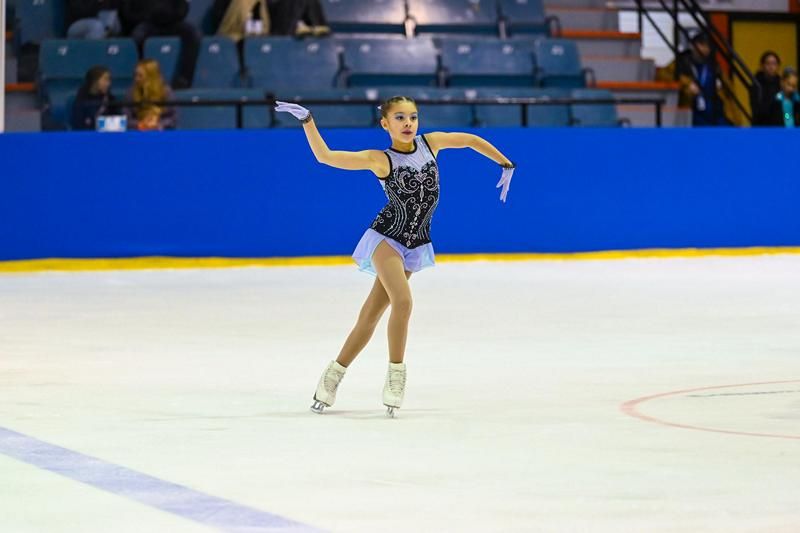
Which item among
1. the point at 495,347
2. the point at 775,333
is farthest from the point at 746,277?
the point at 495,347

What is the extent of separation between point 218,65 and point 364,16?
2910 millimetres

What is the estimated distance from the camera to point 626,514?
185 inches

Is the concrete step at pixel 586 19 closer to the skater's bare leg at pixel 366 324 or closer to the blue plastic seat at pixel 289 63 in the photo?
the blue plastic seat at pixel 289 63

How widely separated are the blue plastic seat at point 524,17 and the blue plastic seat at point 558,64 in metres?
1.13

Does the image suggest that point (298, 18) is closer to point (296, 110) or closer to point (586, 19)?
point (586, 19)

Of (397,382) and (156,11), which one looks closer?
(397,382)

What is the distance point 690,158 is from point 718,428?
1223cm

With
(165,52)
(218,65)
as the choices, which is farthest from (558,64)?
(165,52)

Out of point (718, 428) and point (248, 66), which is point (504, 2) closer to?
point (248, 66)

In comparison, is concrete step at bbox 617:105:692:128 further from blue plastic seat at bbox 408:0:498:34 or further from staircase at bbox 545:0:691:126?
blue plastic seat at bbox 408:0:498:34

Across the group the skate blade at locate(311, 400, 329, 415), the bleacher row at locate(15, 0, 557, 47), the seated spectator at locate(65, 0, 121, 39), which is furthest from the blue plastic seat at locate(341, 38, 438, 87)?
the skate blade at locate(311, 400, 329, 415)

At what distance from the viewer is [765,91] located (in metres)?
20.7

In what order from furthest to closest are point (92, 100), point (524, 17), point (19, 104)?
point (524, 17) → point (19, 104) → point (92, 100)

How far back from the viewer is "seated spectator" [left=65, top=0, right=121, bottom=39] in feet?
64.7
